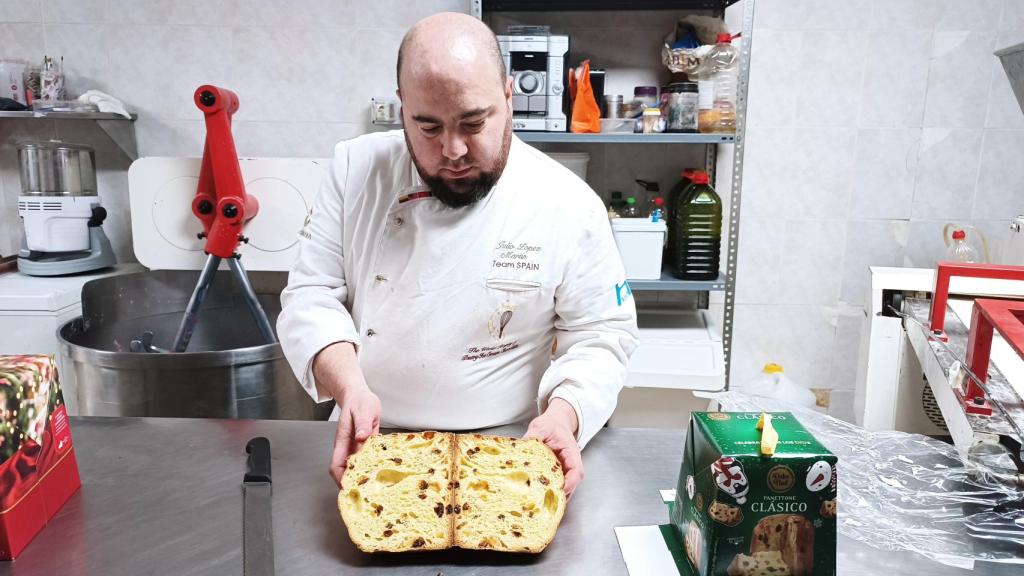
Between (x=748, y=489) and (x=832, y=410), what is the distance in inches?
90.4

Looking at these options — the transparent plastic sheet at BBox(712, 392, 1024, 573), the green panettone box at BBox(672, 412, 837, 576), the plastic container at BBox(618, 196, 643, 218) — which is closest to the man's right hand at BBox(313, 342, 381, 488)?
the green panettone box at BBox(672, 412, 837, 576)

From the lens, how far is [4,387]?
802mm

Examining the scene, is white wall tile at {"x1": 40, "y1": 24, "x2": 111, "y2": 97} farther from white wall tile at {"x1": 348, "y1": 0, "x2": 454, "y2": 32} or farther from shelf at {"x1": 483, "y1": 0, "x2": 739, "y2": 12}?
shelf at {"x1": 483, "y1": 0, "x2": 739, "y2": 12}

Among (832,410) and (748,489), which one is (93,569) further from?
(832,410)

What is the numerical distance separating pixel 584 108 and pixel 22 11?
6.84 feet

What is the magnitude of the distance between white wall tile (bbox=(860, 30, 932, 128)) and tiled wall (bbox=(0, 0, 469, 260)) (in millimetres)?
1531

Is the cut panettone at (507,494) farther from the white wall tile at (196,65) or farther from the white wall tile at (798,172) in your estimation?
the white wall tile at (196,65)

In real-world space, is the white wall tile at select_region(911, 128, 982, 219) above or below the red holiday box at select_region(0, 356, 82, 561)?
above

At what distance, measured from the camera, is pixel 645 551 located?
854 millimetres

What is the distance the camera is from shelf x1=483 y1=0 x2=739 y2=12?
2359 millimetres

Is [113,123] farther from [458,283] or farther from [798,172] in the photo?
[798,172]

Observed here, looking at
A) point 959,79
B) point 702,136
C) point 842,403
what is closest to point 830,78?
point 959,79

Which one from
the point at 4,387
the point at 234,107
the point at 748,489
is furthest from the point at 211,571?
the point at 234,107

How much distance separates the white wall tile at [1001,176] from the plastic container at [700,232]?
1.05m
